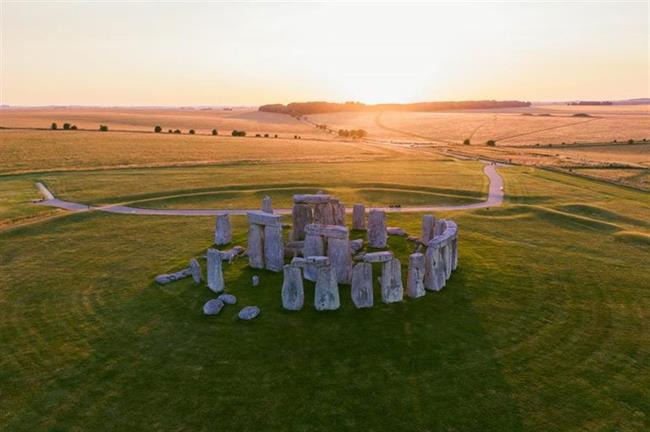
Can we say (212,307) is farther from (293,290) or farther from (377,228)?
(377,228)

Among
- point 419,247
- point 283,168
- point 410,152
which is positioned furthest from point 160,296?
point 410,152

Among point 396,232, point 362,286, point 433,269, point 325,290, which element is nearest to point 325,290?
point 325,290

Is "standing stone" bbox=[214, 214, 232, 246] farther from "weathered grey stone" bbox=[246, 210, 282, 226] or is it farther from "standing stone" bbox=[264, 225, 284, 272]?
"standing stone" bbox=[264, 225, 284, 272]

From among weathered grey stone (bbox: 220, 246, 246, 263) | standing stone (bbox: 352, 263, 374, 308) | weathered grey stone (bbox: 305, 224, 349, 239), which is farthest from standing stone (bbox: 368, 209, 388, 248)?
standing stone (bbox: 352, 263, 374, 308)

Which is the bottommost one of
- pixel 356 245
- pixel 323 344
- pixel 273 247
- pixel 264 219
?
pixel 323 344

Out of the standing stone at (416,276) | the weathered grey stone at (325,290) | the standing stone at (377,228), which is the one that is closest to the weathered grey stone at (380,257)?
the standing stone at (416,276)

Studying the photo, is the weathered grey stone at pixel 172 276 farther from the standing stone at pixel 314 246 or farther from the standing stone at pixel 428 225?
the standing stone at pixel 428 225
